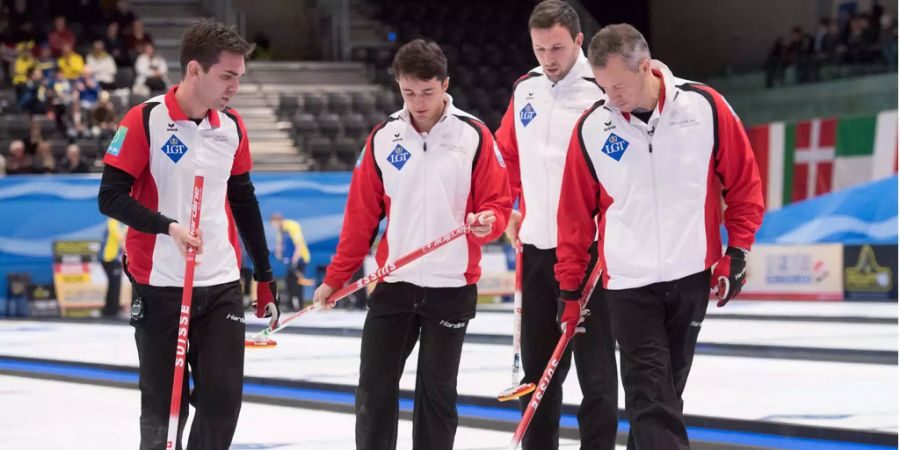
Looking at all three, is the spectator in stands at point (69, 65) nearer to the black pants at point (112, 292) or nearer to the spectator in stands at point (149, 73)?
the spectator in stands at point (149, 73)

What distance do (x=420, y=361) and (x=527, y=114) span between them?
1.14m

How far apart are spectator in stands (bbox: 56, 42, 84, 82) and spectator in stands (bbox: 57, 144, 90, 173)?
2.88 meters

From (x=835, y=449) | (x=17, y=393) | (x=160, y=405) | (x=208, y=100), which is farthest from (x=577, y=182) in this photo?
(x=17, y=393)

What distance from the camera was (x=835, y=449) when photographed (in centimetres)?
574

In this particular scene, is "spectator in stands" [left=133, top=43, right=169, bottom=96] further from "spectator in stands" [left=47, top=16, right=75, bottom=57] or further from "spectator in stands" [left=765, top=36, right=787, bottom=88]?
"spectator in stands" [left=765, top=36, right=787, bottom=88]

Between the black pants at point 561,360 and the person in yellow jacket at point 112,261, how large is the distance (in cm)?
1061

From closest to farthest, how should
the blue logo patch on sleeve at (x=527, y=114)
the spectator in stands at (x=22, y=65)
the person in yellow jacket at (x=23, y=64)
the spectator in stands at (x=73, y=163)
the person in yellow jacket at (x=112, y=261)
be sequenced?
the blue logo patch on sleeve at (x=527, y=114) → the person in yellow jacket at (x=112, y=261) → the spectator in stands at (x=73, y=163) → the spectator in stands at (x=22, y=65) → the person in yellow jacket at (x=23, y=64)

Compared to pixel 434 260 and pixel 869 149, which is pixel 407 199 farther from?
pixel 869 149

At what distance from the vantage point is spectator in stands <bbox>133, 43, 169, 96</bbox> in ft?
Answer: 62.2

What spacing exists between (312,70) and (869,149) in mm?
10052

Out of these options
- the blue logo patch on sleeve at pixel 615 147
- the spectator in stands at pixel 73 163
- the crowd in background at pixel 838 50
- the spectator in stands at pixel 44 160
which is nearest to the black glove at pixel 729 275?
the blue logo patch on sleeve at pixel 615 147

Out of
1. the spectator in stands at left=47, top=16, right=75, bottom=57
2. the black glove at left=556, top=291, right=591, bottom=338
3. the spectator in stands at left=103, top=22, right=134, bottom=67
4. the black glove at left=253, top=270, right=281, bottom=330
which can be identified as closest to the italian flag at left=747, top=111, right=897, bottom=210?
the spectator in stands at left=103, top=22, right=134, bottom=67

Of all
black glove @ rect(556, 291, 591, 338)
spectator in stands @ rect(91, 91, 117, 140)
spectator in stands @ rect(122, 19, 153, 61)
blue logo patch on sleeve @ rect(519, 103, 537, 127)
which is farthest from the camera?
spectator in stands @ rect(122, 19, 153, 61)

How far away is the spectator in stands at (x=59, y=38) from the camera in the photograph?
19250 millimetres
